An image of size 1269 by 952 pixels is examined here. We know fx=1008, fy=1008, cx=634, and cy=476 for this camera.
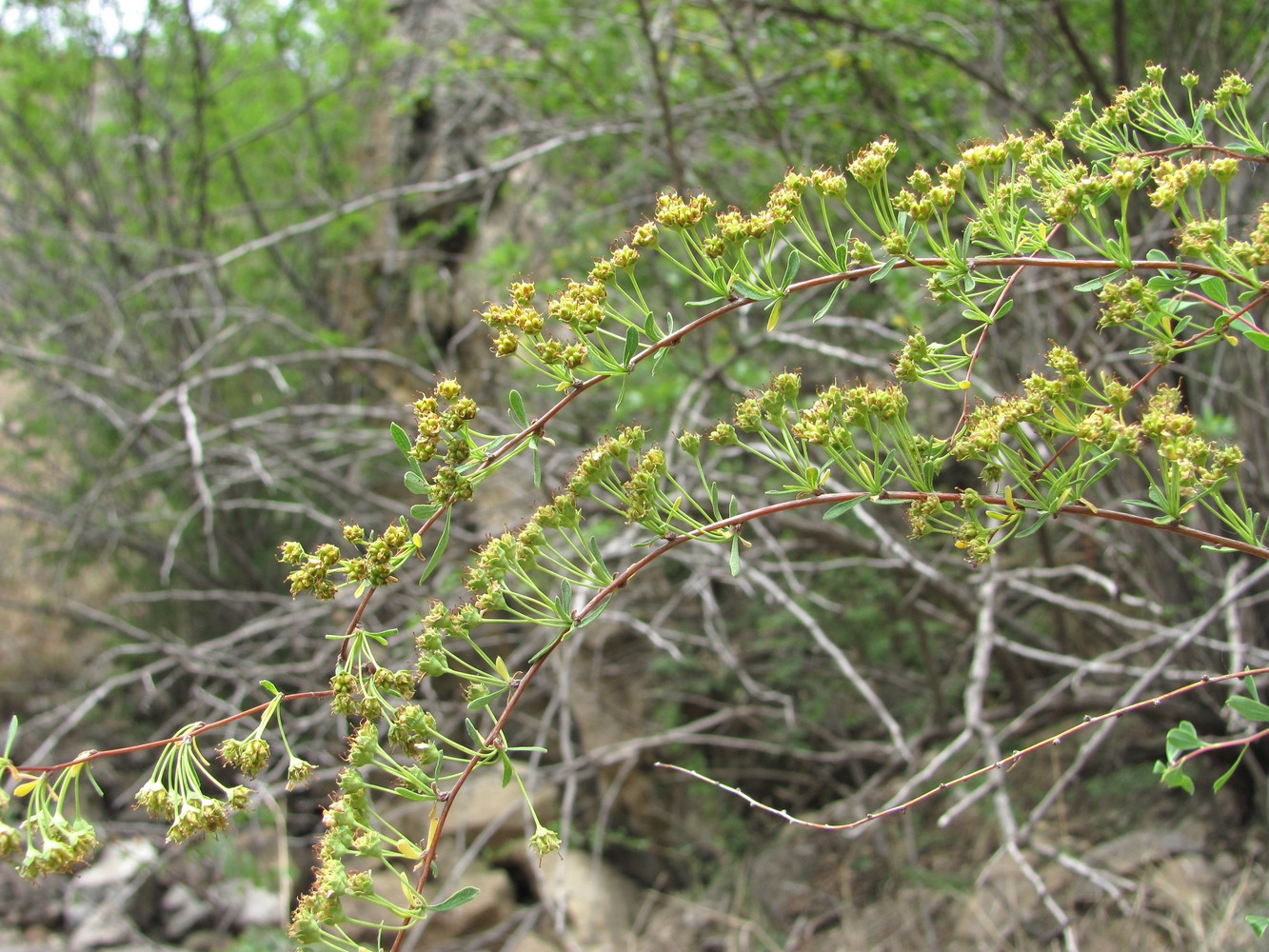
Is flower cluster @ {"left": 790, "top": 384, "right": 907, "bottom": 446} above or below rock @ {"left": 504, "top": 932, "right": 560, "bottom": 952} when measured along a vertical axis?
above

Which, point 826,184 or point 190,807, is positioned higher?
point 826,184

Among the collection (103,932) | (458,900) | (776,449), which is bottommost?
(103,932)

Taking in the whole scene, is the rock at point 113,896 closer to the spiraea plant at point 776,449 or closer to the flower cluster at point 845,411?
the spiraea plant at point 776,449

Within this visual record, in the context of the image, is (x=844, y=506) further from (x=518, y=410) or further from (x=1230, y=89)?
(x=1230, y=89)

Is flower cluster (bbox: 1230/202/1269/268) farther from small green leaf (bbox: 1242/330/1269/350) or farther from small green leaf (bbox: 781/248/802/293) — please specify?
small green leaf (bbox: 781/248/802/293)

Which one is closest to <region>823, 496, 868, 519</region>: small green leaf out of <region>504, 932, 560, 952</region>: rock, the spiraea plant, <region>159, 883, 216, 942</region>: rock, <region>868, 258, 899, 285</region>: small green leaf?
the spiraea plant

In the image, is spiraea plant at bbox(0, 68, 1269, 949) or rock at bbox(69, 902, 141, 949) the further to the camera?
rock at bbox(69, 902, 141, 949)

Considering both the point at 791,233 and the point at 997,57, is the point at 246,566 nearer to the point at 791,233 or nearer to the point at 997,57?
the point at 791,233

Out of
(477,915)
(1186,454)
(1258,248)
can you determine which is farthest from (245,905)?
(1258,248)

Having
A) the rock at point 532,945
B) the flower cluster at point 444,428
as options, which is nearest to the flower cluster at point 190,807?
the flower cluster at point 444,428

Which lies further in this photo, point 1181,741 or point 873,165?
point 873,165

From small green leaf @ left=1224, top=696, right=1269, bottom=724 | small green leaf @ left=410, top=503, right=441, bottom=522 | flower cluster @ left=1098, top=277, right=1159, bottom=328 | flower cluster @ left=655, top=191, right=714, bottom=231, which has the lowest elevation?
small green leaf @ left=1224, top=696, right=1269, bottom=724

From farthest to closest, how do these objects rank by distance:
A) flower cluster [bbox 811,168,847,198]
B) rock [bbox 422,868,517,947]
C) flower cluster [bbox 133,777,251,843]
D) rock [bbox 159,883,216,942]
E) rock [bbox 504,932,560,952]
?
rock [bbox 159,883,216,942] < rock [bbox 422,868,517,947] < rock [bbox 504,932,560,952] < flower cluster [bbox 811,168,847,198] < flower cluster [bbox 133,777,251,843]

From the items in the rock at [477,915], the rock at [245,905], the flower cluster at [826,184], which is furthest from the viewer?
the rock at [245,905]
